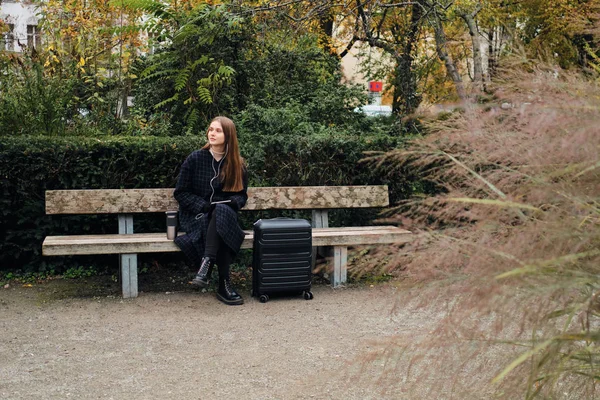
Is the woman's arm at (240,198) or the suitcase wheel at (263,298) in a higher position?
the woman's arm at (240,198)

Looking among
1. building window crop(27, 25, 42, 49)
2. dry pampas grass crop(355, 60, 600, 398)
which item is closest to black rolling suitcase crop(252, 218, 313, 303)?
dry pampas grass crop(355, 60, 600, 398)

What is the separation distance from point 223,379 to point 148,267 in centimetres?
305

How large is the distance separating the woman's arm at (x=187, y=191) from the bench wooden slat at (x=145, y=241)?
0.34 m

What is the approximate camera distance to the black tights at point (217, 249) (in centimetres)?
582

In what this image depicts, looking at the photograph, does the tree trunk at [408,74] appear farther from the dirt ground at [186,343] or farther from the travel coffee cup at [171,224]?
the travel coffee cup at [171,224]

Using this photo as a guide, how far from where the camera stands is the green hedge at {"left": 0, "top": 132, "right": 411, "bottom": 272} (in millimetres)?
6359

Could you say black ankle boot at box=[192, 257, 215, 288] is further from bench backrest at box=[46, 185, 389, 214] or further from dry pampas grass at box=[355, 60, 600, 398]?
dry pampas grass at box=[355, 60, 600, 398]

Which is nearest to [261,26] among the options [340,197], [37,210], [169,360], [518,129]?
[340,197]

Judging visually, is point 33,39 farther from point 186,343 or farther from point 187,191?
point 186,343

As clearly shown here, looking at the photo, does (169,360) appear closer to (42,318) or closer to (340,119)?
(42,318)

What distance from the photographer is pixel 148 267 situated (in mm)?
6855

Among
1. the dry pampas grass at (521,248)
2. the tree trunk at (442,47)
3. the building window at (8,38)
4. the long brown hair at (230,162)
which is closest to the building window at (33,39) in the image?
the building window at (8,38)

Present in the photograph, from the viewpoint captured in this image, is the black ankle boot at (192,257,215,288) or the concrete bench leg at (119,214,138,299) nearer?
the black ankle boot at (192,257,215,288)

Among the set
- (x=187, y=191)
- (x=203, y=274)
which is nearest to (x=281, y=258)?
(x=203, y=274)
